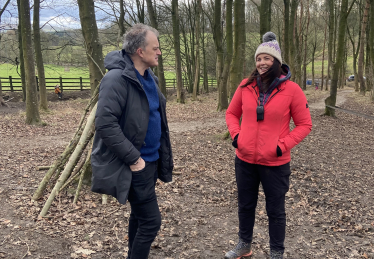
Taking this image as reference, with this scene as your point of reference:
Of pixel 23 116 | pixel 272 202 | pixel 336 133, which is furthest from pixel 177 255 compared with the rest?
pixel 23 116

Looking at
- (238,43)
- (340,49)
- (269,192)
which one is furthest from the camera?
(340,49)

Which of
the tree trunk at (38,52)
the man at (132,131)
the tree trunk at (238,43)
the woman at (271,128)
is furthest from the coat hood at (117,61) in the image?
the tree trunk at (38,52)

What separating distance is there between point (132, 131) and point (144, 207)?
0.62m

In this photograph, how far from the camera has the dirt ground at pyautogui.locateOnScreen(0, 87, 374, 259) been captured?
3.23 m

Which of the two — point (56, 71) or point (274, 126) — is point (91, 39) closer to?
point (274, 126)

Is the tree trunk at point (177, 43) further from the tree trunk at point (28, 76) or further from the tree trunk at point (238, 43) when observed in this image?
the tree trunk at point (238, 43)

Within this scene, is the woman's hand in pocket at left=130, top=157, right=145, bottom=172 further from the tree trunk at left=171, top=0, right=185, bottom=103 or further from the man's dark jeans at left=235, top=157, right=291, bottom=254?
the tree trunk at left=171, top=0, right=185, bottom=103

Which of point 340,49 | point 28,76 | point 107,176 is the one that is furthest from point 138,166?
point 340,49

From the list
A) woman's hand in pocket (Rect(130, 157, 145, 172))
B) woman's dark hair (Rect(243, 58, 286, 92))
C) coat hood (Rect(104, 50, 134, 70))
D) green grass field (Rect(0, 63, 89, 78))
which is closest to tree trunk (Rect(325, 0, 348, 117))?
woman's dark hair (Rect(243, 58, 286, 92))

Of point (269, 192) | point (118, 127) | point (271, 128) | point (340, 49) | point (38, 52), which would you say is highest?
point (38, 52)

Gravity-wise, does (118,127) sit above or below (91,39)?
below

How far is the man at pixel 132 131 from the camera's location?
2.07 m

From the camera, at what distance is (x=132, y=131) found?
2164 millimetres

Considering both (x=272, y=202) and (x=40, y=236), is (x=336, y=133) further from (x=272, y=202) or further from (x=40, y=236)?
(x=40, y=236)
